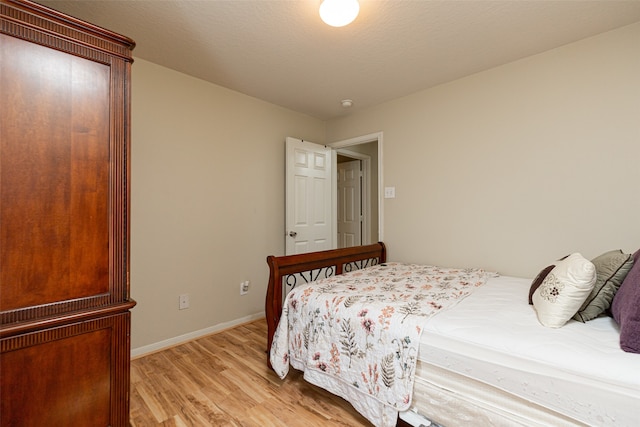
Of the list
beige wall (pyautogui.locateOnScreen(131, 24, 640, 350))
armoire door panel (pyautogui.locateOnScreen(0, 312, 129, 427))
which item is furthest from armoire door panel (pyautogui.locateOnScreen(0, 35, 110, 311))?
beige wall (pyautogui.locateOnScreen(131, 24, 640, 350))

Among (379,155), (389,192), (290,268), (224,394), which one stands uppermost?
(379,155)

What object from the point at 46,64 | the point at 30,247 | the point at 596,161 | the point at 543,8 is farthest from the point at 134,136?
the point at 596,161

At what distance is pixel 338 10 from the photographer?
5.22ft

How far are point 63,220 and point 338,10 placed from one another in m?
1.68

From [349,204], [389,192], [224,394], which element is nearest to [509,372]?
[224,394]

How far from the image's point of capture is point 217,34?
199cm

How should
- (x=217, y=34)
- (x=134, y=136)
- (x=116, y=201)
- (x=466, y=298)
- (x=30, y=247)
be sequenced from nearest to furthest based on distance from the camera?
(x=30, y=247), (x=116, y=201), (x=466, y=298), (x=217, y=34), (x=134, y=136)

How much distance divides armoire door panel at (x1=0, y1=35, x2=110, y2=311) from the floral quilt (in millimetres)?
1083

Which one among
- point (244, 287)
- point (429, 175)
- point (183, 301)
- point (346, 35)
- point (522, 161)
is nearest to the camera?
point (346, 35)

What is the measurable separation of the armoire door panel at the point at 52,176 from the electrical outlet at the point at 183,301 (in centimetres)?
142

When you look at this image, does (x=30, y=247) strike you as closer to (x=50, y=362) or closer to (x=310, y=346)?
(x=50, y=362)

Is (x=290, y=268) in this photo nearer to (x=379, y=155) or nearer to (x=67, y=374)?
(x=67, y=374)

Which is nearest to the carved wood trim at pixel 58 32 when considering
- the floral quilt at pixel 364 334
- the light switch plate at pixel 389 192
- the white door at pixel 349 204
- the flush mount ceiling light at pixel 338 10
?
the flush mount ceiling light at pixel 338 10

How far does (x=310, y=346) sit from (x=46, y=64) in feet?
6.04
